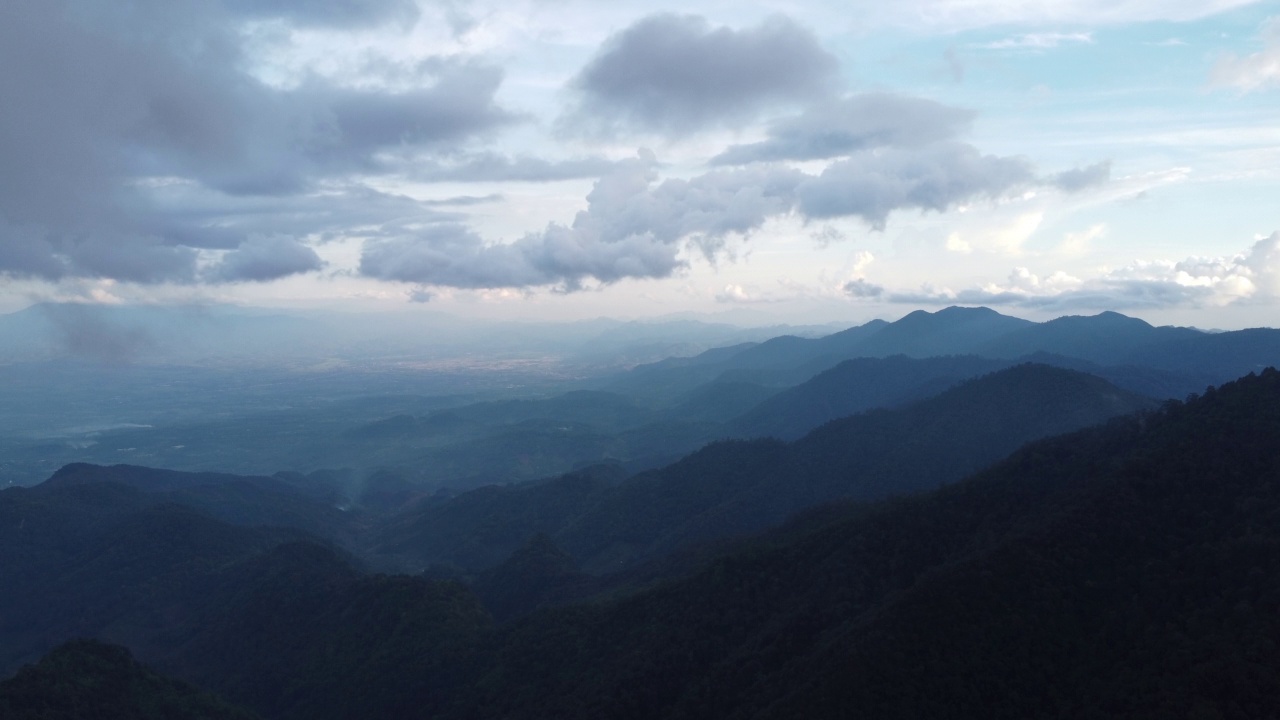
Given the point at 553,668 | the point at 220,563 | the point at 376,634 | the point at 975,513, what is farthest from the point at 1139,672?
the point at 220,563

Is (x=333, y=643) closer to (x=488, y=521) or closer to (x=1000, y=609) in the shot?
(x=1000, y=609)

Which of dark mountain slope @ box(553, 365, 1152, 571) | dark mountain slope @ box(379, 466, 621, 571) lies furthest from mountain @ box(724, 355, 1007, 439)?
dark mountain slope @ box(379, 466, 621, 571)

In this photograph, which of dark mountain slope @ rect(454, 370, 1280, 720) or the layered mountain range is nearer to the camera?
dark mountain slope @ rect(454, 370, 1280, 720)

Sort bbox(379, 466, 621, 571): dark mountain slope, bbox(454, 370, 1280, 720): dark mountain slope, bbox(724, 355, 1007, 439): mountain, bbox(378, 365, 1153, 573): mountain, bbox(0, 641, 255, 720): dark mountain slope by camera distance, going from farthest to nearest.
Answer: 1. bbox(724, 355, 1007, 439): mountain
2. bbox(379, 466, 621, 571): dark mountain slope
3. bbox(378, 365, 1153, 573): mountain
4. bbox(0, 641, 255, 720): dark mountain slope
5. bbox(454, 370, 1280, 720): dark mountain slope

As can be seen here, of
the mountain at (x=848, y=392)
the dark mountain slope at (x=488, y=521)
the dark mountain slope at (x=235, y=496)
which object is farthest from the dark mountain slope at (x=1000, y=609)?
the mountain at (x=848, y=392)

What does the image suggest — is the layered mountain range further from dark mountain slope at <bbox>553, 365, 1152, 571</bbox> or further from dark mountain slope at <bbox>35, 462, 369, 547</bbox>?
dark mountain slope at <bbox>35, 462, 369, 547</bbox>

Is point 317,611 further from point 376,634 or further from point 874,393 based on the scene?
point 874,393
